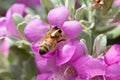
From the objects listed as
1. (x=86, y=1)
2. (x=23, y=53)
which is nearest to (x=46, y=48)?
(x=86, y=1)

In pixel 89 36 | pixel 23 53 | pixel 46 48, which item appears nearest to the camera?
pixel 46 48

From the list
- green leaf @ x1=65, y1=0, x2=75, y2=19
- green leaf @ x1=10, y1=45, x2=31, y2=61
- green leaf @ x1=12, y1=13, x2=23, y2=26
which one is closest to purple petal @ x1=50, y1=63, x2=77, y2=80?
green leaf @ x1=65, y1=0, x2=75, y2=19

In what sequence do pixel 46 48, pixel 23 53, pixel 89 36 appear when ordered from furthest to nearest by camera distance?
1. pixel 23 53
2. pixel 89 36
3. pixel 46 48

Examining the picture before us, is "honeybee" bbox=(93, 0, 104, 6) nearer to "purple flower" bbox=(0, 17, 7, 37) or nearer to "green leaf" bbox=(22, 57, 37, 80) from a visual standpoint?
"purple flower" bbox=(0, 17, 7, 37)

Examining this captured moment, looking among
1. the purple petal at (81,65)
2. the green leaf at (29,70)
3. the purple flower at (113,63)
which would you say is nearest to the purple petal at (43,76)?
the purple petal at (81,65)

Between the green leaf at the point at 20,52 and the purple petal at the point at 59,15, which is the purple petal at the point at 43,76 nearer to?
the purple petal at the point at 59,15

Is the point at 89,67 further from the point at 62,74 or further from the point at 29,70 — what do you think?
the point at 29,70

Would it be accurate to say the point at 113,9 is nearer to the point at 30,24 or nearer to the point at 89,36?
the point at 89,36
